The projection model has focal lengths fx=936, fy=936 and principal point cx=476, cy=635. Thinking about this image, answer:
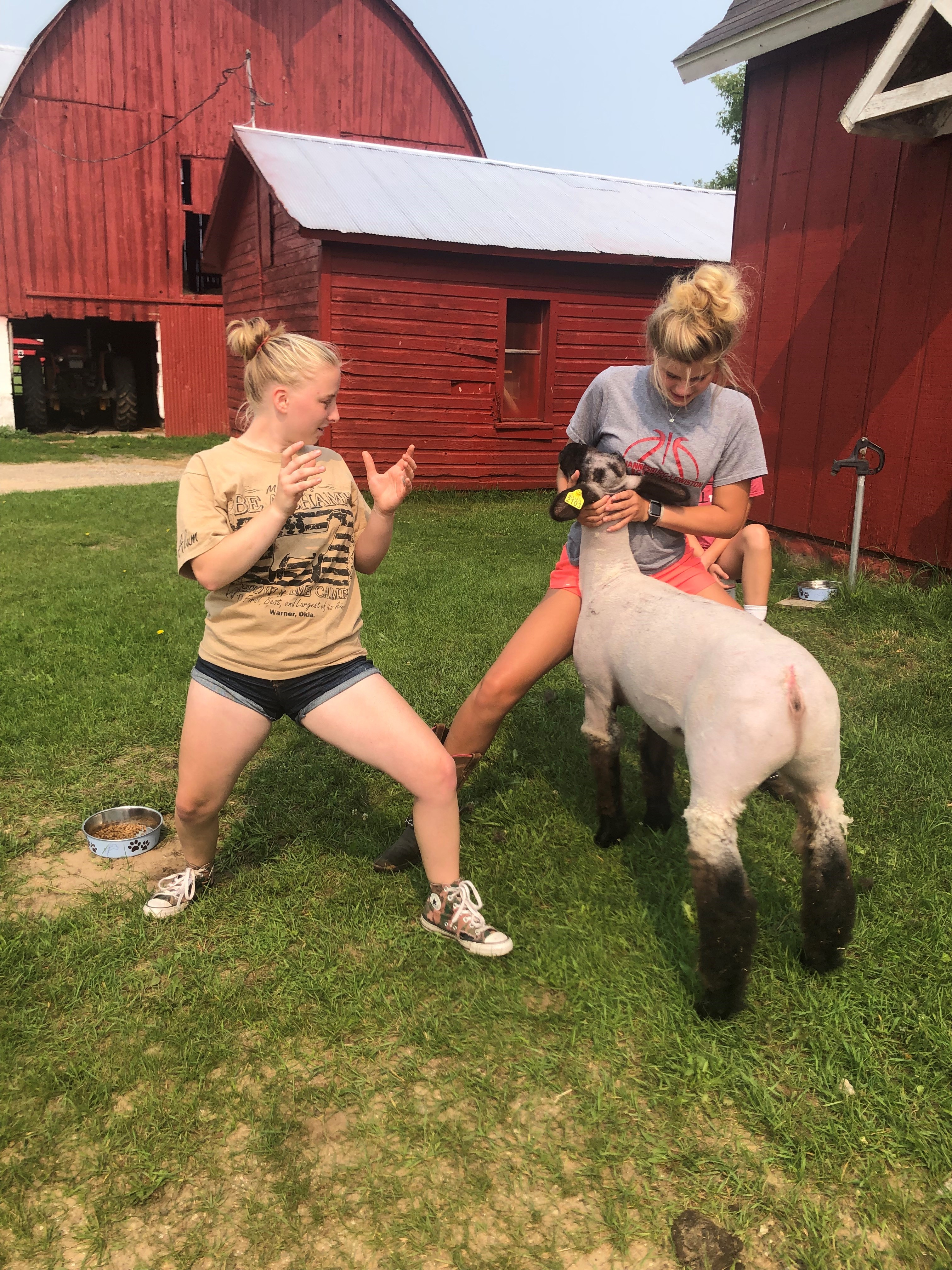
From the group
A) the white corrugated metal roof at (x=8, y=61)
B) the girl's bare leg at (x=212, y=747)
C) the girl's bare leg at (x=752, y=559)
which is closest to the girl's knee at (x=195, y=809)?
the girl's bare leg at (x=212, y=747)

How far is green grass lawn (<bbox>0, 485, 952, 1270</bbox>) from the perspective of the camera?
2.14 m

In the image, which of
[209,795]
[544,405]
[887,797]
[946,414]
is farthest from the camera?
[544,405]

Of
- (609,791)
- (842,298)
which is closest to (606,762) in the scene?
(609,791)

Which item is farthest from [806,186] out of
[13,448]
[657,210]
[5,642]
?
[13,448]

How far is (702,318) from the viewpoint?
2992 millimetres

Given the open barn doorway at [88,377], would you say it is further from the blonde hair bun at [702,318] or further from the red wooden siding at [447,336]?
the blonde hair bun at [702,318]

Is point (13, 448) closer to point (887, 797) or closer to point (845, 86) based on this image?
point (845, 86)

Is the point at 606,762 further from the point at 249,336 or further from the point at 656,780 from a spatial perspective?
the point at 249,336

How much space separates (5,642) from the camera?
6.38 metres

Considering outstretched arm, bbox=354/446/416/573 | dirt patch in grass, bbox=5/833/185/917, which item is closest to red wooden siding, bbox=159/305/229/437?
dirt patch in grass, bbox=5/833/185/917

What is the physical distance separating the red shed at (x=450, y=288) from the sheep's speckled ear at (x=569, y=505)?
36.5 ft

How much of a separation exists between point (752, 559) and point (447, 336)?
1115 cm

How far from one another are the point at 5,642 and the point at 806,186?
300 inches

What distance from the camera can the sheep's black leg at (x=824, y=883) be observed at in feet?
8.59
